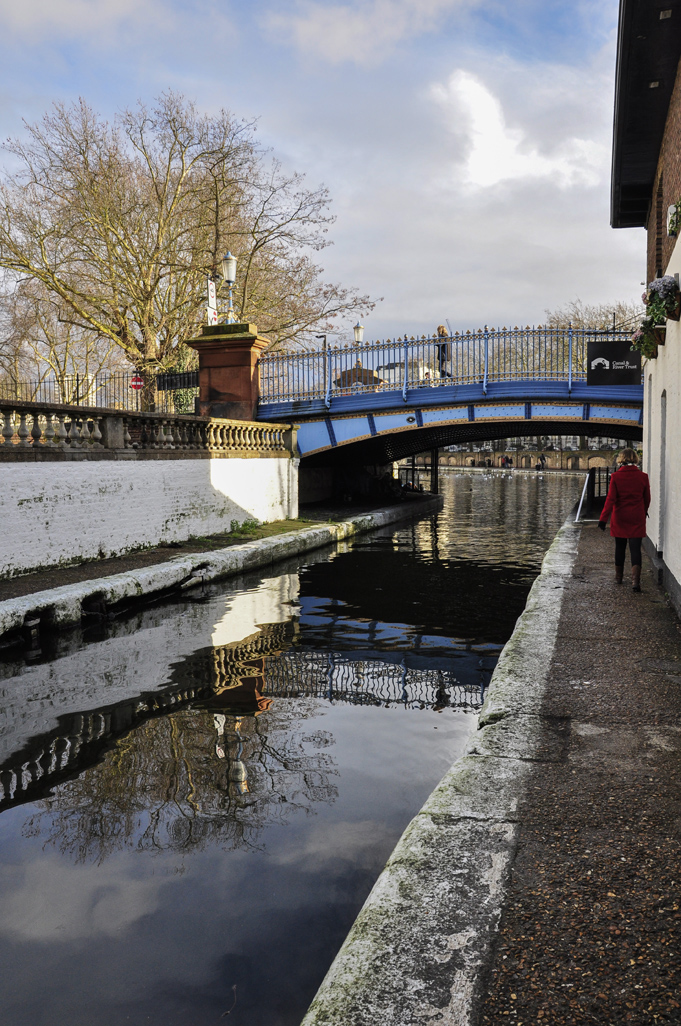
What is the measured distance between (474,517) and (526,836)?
21270 mm

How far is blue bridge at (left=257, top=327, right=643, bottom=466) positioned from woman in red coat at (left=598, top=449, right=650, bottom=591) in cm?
882

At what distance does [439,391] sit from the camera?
18.1 m

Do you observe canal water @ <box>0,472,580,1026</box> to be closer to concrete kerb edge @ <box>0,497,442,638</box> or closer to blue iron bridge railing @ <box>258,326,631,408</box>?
concrete kerb edge @ <box>0,497,442,638</box>

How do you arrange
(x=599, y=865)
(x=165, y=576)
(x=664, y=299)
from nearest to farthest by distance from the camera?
1. (x=599, y=865)
2. (x=664, y=299)
3. (x=165, y=576)

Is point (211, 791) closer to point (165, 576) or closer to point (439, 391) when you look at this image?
point (165, 576)

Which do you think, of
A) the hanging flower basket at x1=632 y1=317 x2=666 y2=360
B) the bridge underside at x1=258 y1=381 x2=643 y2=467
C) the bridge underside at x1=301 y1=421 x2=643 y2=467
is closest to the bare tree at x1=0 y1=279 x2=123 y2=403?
the bridge underside at x1=301 y1=421 x2=643 y2=467

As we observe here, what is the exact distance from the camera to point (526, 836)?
10.2 ft

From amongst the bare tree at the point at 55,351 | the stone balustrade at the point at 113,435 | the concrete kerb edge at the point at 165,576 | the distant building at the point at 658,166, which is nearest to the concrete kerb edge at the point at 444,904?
the distant building at the point at 658,166

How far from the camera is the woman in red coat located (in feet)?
27.9

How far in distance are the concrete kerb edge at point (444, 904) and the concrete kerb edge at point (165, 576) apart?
541 cm

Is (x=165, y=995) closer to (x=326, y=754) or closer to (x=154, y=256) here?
(x=326, y=754)

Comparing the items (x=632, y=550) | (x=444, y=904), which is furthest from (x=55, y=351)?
(x=444, y=904)

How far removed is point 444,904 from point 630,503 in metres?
6.83

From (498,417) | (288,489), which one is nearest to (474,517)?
(498,417)
